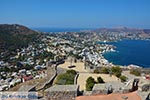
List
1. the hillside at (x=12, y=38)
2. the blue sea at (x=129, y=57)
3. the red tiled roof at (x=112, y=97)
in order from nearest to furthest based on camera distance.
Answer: the red tiled roof at (x=112, y=97)
the hillside at (x=12, y=38)
the blue sea at (x=129, y=57)

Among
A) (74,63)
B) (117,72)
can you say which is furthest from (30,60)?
(117,72)

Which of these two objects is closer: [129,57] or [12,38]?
[12,38]

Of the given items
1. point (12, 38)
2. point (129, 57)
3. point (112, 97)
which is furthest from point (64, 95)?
point (129, 57)

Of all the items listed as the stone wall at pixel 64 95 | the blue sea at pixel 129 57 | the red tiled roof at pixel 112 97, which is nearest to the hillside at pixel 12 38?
the blue sea at pixel 129 57

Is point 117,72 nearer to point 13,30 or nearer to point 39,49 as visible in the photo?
point 39,49

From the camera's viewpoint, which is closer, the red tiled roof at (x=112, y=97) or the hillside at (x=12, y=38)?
the red tiled roof at (x=112, y=97)

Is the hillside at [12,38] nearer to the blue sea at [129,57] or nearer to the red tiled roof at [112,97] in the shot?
the blue sea at [129,57]

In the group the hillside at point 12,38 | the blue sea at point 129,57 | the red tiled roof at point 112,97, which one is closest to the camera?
the red tiled roof at point 112,97

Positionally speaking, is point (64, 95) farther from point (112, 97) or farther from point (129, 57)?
point (129, 57)

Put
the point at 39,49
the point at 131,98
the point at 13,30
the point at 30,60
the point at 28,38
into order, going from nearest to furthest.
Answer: the point at 131,98
the point at 30,60
the point at 39,49
the point at 28,38
the point at 13,30

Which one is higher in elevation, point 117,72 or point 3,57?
point 117,72

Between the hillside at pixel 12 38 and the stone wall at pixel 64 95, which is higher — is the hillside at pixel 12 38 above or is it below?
below
